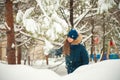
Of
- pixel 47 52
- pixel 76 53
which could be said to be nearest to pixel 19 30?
pixel 47 52

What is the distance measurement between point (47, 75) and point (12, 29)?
10.6 inches

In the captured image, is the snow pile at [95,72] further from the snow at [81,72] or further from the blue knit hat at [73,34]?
the blue knit hat at [73,34]

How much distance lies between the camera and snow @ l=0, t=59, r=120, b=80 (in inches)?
48.9

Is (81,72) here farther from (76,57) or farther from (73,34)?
(73,34)

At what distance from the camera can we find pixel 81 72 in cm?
124

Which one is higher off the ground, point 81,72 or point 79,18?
point 79,18

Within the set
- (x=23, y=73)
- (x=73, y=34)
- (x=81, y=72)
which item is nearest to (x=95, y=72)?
(x=81, y=72)

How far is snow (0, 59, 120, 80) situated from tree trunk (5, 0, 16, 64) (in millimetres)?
62

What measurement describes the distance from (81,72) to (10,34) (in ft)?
1.22

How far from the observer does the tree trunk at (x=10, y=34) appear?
1.24m

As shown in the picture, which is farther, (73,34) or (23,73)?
(23,73)

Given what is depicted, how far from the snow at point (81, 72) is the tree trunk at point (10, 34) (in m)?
0.06

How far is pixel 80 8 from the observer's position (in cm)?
125

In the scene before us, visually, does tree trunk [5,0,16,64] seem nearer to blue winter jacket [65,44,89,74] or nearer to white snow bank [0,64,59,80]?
white snow bank [0,64,59,80]
